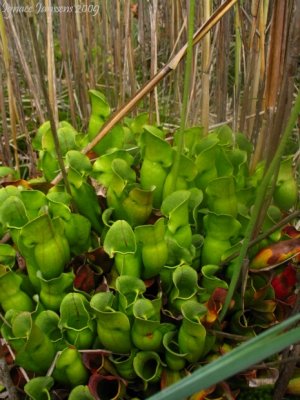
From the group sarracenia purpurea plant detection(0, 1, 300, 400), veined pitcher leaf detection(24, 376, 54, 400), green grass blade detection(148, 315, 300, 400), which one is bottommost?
veined pitcher leaf detection(24, 376, 54, 400)

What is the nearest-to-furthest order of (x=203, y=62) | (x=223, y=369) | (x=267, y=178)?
(x=223, y=369) < (x=267, y=178) < (x=203, y=62)

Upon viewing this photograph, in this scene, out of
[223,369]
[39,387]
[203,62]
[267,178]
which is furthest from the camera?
[203,62]

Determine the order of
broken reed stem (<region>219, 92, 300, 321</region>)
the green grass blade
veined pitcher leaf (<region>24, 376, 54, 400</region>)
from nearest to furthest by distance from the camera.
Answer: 1. the green grass blade
2. broken reed stem (<region>219, 92, 300, 321</region>)
3. veined pitcher leaf (<region>24, 376, 54, 400</region>)

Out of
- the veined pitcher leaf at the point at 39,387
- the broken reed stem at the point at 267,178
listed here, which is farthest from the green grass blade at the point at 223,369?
the veined pitcher leaf at the point at 39,387

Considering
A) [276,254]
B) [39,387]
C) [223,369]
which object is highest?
[223,369]

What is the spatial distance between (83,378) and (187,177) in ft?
1.11

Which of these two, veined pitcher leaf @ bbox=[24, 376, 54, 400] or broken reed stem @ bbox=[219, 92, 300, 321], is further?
veined pitcher leaf @ bbox=[24, 376, 54, 400]

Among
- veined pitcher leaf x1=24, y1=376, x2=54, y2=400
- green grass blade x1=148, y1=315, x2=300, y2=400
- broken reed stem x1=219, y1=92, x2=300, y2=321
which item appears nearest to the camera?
green grass blade x1=148, y1=315, x2=300, y2=400

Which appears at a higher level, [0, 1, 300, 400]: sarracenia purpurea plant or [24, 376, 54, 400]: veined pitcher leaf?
[0, 1, 300, 400]: sarracenia purpurea plant

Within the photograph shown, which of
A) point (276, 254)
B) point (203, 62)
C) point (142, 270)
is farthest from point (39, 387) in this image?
point (203, 62)

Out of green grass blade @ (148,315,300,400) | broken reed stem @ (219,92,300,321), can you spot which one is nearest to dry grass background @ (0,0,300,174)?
broken reed stem @ (219,92,300,321)

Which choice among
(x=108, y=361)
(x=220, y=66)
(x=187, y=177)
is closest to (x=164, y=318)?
(x=108, y=361)

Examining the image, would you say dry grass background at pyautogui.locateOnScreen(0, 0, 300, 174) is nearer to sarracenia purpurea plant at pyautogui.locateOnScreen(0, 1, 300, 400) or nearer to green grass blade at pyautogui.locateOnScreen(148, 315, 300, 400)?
sarracenia purpurea plant at pyautogui.locateOnScreen(0, 1, 300, 400)

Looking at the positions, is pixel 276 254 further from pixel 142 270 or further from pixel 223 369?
pixel 223 369
